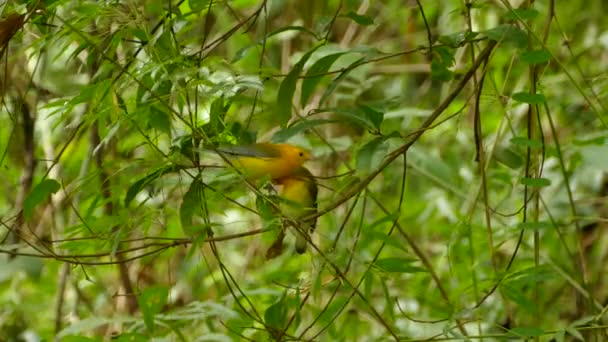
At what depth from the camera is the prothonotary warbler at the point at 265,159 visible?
1.32 metres

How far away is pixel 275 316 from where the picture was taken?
4.92 ft

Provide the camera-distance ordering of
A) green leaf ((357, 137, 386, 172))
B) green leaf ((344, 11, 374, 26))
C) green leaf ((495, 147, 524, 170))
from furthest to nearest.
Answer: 1. green leaf ((495, 147, 524, 170))
2. green leaf ((344, 11, 374, 26))
3. green leaf ((357, 137, 386, 172))

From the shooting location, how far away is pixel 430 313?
2188 millimetres

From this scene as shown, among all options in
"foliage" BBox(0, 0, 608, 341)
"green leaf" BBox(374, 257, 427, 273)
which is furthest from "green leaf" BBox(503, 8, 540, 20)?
"green leaf" BBox(374, 257, 427, 273)

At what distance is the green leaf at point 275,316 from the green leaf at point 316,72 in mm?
300

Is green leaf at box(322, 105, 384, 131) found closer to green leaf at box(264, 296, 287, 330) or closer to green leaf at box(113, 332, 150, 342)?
green leaf at box(264, 296, 287, 330)

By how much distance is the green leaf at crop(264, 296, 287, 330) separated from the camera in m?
1.49

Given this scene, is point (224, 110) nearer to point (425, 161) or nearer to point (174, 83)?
point (174, 83)

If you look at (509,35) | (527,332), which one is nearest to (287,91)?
(509,35)

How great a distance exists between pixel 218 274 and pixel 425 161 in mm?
814

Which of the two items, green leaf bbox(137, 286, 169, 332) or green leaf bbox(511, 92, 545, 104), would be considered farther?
green leaf bbox(137, 286, 169, 332)

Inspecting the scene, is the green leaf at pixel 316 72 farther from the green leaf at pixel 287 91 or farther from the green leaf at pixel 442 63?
the green leaf at pixel 442 63

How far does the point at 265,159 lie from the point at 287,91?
0.12 metres

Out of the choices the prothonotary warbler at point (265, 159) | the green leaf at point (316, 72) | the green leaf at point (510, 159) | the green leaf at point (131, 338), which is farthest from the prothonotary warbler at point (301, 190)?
the green leaf at point (510, 159)
